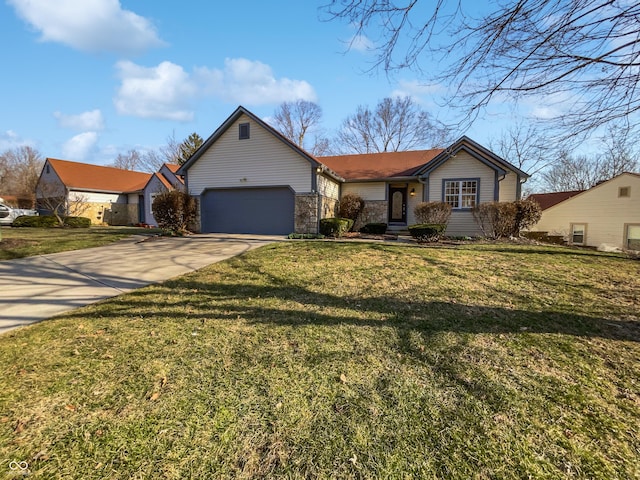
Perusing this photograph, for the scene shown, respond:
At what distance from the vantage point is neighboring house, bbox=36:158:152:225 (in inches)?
916

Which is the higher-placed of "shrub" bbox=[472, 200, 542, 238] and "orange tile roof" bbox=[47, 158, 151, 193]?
"orange tile roof" bbox=[47, 158, 151, 193]

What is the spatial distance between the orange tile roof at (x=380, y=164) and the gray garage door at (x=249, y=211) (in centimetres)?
497

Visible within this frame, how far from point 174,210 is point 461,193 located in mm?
14162

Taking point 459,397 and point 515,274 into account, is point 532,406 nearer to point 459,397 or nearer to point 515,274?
point 459,397

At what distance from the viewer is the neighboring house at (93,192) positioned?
23266mm

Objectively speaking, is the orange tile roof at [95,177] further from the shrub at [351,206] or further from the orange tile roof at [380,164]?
the shrub at [351,206]

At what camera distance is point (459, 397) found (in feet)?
8.56

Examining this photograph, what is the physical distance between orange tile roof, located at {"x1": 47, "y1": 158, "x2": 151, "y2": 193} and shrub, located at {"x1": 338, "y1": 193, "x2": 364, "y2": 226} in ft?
66.6

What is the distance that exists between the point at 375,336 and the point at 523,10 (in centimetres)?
457

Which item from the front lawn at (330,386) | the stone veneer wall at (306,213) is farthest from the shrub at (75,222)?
the front lawn at (330,386)

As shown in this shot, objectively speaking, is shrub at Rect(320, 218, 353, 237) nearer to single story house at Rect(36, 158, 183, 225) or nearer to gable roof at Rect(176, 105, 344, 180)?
gable roof at Rect(176, 105, 344, 180)

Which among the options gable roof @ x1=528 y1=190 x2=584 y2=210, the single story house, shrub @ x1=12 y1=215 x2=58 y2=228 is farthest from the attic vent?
gable roof @ x1=528 y1=190 x2=584 y2=210

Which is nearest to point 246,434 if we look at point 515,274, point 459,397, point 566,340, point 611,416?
point 459,397

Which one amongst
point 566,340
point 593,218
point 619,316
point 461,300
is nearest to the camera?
point 566,340
